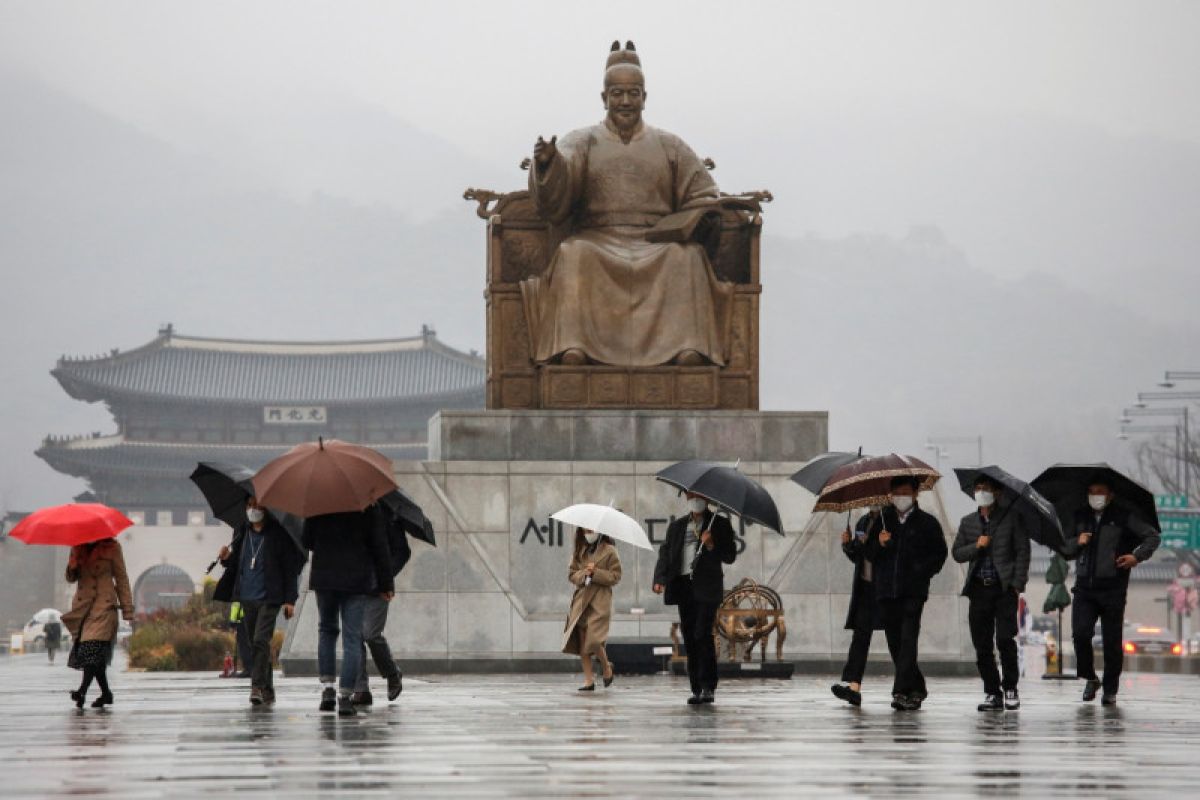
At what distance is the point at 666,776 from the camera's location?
7258 millimetres

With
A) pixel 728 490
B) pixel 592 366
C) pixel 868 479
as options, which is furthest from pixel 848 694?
pixel 592 366

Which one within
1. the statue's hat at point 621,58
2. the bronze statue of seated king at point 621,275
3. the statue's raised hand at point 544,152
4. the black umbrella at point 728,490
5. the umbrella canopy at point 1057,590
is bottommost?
the umbrella canopy at point 1057,590

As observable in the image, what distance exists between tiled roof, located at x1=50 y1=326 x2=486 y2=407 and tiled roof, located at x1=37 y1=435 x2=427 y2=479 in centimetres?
158

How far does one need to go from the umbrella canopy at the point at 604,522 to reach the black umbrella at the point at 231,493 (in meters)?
1.87

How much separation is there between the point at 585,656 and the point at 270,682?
2391mm

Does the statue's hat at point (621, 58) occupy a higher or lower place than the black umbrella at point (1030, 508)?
higher

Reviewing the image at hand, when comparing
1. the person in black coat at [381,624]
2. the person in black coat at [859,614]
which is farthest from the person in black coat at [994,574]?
the person in black coat at [381,624]

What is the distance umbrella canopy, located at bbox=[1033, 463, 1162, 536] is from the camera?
39.1ft

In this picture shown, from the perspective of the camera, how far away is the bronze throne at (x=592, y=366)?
58.3 ft

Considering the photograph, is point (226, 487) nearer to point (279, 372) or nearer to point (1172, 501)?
point (1172, 501)

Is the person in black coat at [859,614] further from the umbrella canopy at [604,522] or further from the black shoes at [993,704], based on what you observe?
the umbrella canopy at [604,522]

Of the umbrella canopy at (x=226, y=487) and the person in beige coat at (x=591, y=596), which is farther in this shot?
the person in beige coat at (x=591, y=596)

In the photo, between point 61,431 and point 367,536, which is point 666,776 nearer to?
point 367,536

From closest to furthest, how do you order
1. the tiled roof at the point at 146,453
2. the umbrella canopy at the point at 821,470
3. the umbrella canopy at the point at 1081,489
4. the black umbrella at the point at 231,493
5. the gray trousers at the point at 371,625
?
the gray trousers at the point at 371,625
the black umbrella at the point at 231,493
the umbrella canopy at the point at 1081,489
the umbrella canopy at the point at 821,470
the tiled roof at the point at 146,453
